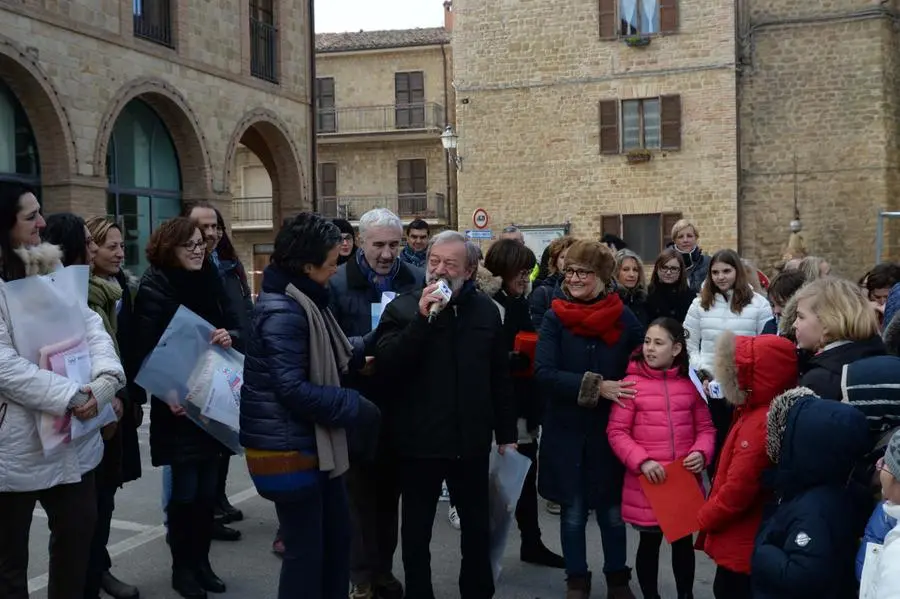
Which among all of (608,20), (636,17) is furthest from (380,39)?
(636,17)

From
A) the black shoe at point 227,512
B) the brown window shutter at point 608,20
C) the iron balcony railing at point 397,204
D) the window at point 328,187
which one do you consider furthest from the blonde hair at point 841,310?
the window at point 328,187

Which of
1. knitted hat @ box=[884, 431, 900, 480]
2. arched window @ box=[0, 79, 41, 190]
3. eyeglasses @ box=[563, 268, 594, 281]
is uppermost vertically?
arched window @ box=[0, 79, 41, 190]

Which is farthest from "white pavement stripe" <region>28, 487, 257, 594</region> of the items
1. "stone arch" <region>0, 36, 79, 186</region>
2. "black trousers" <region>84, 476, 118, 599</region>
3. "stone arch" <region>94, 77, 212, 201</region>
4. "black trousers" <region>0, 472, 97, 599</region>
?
"stone arch" <region>94, 77, 212, 201</region>

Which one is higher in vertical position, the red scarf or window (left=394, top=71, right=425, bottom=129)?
window (left=394, top=71, right=425, bottom=129)

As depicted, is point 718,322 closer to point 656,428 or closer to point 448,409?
point 656,428

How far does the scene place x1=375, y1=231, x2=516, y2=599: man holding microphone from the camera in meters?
4.32

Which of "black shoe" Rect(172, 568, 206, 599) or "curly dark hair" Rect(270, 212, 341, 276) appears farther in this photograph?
"black shoe" Rect(172, 568, 206, 599)

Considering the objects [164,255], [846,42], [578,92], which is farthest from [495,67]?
[164,255]

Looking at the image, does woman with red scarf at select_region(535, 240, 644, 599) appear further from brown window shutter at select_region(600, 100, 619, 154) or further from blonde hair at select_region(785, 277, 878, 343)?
brown window shutter at select_region(600, 100, 619, 154)

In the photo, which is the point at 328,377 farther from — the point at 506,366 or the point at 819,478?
the point at 819,478

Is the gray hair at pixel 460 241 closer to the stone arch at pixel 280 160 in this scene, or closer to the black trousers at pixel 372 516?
the black trousers at pixel 372 516

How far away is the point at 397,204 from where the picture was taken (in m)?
36.4

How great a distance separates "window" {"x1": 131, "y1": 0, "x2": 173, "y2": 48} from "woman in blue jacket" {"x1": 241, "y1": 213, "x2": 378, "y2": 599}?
494 inches

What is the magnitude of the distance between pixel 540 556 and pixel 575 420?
120 cm
